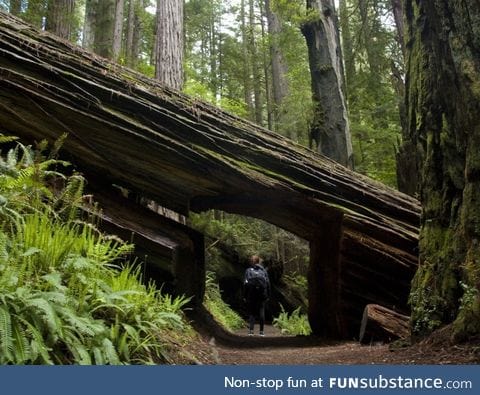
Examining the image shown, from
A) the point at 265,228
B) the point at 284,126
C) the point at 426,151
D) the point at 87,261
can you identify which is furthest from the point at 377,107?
the point at 87,261

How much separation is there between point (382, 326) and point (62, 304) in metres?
4.87

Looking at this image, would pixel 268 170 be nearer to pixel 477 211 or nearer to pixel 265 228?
pixel 477 211

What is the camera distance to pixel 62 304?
331 centimetres

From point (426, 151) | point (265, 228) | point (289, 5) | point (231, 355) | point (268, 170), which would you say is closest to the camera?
point (426, 151)

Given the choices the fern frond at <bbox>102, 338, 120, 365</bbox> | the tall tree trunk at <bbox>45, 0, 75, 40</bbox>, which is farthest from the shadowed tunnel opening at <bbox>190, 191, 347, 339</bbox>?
the tall tree trunk at <bbox>45, 0, 75, 40</bbox>

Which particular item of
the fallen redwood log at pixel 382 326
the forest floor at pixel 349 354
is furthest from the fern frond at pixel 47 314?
the fallen redwood log at pixel 382 326

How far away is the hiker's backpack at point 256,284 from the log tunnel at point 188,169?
2157 millimetres

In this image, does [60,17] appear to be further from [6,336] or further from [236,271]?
[6,336]

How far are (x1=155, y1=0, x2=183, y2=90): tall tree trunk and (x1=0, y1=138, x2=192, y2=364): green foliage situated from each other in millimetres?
6137

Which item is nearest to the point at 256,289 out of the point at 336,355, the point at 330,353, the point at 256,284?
the point at 256,284

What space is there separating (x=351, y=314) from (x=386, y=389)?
5683 millimetres

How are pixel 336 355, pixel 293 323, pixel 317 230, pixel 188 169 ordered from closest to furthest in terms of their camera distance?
pixel 336 355 < pixel 188 169 < pixel 317 230 < pixel 293 323

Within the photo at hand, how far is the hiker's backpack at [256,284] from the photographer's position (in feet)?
34.8

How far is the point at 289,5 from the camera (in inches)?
430
